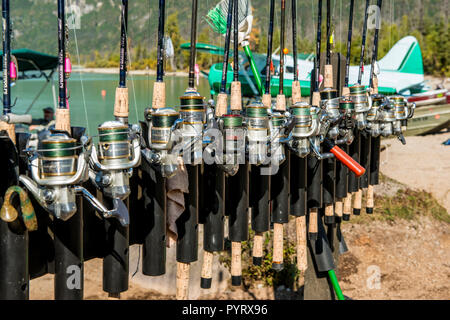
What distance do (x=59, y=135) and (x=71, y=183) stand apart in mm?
175

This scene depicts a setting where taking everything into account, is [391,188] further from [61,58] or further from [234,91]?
[61,58]

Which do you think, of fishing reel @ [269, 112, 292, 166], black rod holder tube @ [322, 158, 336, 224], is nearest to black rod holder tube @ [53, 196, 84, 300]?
fishing reel @ [269, 112, 292, 166]

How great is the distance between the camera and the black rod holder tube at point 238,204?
3.02 meters

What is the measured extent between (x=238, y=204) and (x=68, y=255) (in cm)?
109

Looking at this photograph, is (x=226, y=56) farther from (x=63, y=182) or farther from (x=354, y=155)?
(x=63, y=182)

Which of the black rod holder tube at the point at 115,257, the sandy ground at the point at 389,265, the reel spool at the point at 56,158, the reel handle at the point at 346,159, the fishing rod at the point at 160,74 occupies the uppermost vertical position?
the fishing rod at the point at 160,74

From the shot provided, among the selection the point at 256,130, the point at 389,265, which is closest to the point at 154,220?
the point at 256,130

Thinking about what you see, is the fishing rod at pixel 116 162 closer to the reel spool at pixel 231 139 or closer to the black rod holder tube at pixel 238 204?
the reel spool at pixel 231 139

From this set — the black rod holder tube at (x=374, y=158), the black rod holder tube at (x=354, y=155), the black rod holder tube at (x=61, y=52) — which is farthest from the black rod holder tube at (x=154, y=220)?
the black rod holder tube at (x=374, y=158)

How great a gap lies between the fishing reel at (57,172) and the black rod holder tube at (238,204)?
1.13 m

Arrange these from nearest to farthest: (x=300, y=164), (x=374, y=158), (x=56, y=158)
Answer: (x=56, y=158)
(x=300, y=164)
(x=374, y=158)

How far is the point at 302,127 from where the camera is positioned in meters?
3.17

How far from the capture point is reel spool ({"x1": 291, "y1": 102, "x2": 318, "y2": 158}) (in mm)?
3158
